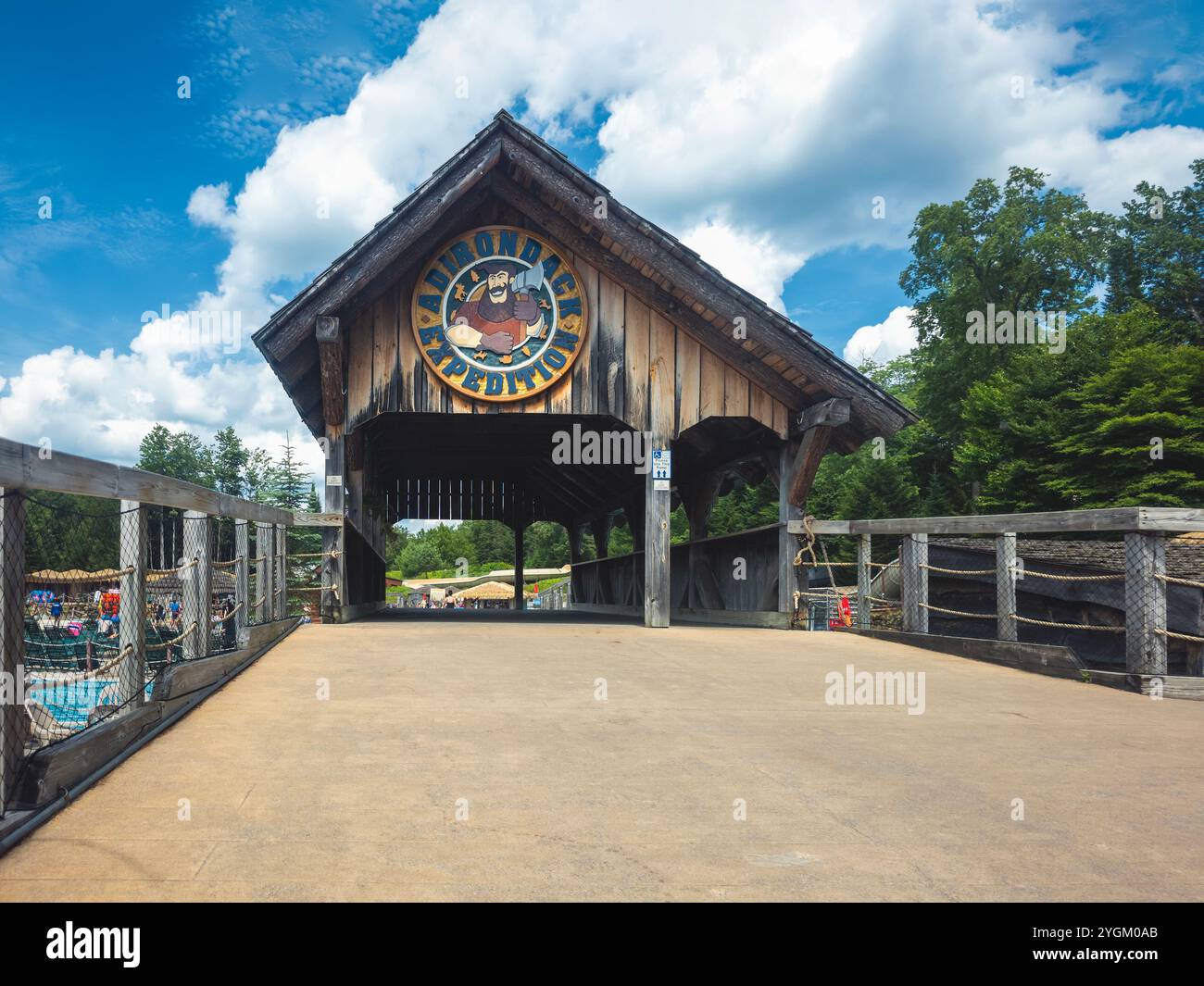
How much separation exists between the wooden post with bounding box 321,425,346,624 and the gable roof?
3.53ft

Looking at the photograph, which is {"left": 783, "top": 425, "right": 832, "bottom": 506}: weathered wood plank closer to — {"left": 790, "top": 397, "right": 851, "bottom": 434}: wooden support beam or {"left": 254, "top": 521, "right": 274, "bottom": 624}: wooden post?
{"left": 790, "top": 397, "right": 851, "bottom": 434}: wooden support beam

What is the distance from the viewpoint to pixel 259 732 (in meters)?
5.12

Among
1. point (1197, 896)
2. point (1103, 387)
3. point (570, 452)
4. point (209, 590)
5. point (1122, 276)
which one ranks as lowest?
point (1197, 896)

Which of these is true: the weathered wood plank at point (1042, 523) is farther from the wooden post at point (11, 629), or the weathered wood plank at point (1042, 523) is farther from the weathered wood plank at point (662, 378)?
the wooden post at point (11, 629)

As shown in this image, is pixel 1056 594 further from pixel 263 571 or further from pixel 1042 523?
pixel 263 571

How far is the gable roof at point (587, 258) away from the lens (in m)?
11.8

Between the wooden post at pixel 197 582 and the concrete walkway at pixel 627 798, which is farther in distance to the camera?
the wooden post at pixel 197 582

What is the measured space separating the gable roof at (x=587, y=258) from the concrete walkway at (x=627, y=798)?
5.99 m

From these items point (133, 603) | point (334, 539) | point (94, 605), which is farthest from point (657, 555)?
point (133, 603)

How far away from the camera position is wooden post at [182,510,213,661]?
6.28 metres

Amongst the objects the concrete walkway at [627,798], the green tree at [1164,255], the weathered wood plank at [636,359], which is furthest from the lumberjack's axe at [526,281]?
the green tree at [1164,255]
